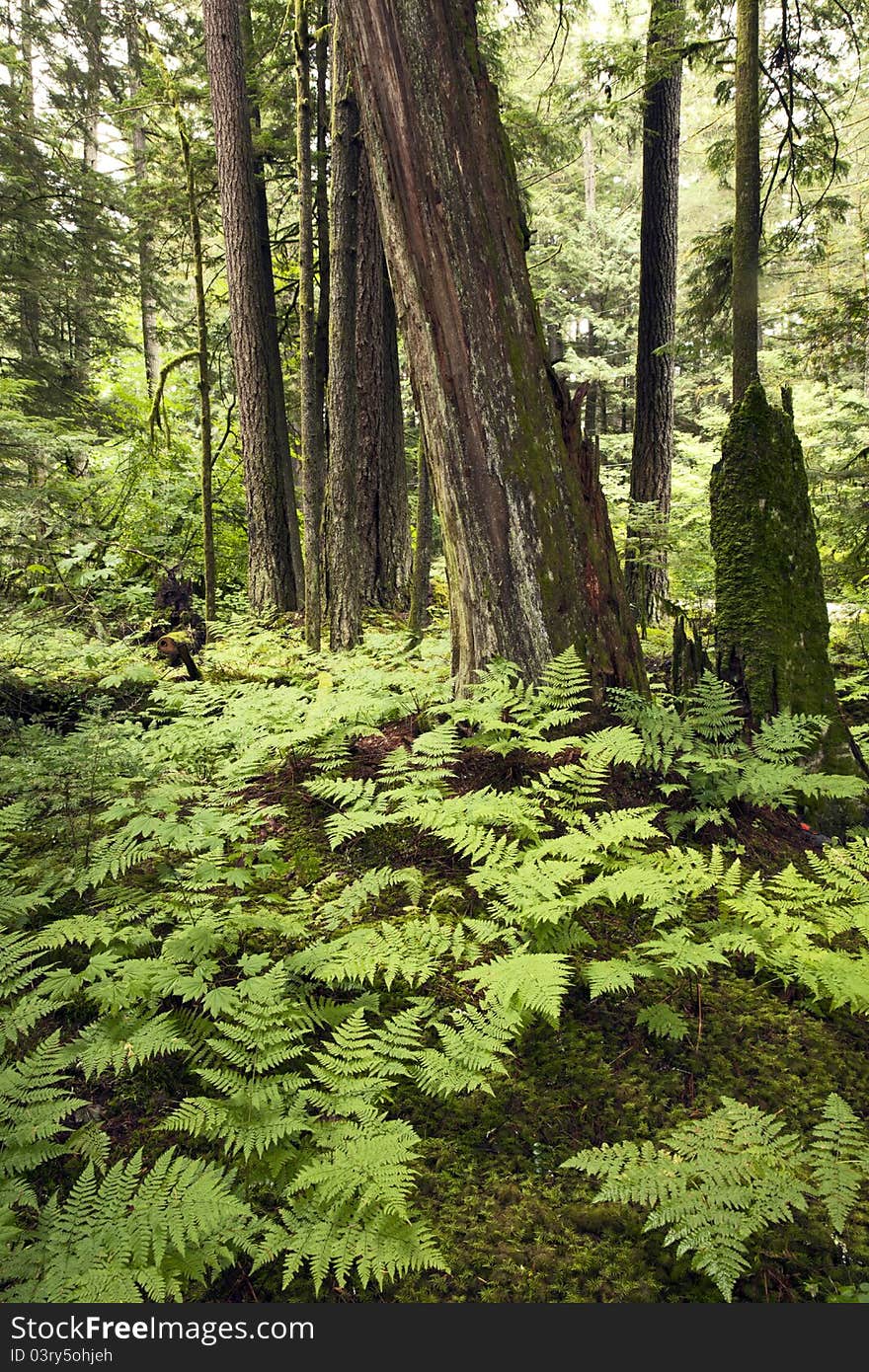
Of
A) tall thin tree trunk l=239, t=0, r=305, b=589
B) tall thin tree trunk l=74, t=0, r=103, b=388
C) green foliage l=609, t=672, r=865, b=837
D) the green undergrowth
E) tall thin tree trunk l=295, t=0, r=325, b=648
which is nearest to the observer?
the green undergrowth

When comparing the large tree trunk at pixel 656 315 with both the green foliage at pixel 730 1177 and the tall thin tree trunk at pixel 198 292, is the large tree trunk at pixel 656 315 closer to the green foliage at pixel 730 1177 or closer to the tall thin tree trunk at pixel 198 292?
the tall thin tree trunk at pixel 198 292

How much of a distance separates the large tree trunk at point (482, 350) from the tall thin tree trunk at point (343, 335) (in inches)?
71.5

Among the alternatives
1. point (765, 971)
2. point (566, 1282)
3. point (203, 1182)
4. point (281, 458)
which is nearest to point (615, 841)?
point (765, 971)

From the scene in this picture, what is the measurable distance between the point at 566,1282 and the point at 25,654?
249 inches

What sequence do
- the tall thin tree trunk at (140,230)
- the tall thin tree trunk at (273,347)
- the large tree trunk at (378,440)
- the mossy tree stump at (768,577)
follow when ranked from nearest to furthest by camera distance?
the mossy tree stump at (768,577) < the large tree trunk at (378,440) < the tall thin tree trunk at (273,347) < the tall thin tree trunk at (140,230)

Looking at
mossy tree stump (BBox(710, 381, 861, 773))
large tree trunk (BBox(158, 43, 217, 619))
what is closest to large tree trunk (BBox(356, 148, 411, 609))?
large tree trunk (BBox(158, 43, 217, 619))

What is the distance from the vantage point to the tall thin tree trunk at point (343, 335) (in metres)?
5.71

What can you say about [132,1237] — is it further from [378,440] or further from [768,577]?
[378,440]

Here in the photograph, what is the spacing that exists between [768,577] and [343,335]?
3.83m

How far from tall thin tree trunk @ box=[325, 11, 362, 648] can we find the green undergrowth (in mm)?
2445

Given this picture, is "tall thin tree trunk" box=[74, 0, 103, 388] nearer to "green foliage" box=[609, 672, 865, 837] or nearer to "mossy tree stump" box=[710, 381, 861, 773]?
"mossy tree stump" box=[710, 381, 861, 773]

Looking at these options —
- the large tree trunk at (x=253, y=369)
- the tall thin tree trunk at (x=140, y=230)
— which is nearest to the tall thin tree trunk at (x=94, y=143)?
the tall thin tree trunk at (x=140, y=230)

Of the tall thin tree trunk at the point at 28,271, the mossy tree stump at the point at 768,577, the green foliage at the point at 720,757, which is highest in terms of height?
the tall thin tree trunk at the point at 28,271

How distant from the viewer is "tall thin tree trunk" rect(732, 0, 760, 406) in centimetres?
429
